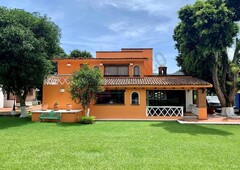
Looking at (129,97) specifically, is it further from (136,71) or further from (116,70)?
(116,70)

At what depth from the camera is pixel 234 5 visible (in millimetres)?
22016

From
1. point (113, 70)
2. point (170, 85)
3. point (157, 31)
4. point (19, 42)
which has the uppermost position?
point (157, 31)

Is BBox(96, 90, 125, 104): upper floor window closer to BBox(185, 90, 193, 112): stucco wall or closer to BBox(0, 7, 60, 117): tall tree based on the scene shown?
BBox(0, 7, 60, 117): tall tree

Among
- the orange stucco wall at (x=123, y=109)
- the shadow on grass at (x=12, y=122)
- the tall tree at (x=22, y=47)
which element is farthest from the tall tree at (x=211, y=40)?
the shadow on grass at (x=12, y=122)

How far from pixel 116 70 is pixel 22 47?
32.3 feet

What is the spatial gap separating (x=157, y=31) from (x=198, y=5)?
454 cm

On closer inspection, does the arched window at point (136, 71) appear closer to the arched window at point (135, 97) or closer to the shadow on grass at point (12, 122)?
the arched window at point (135, 97)

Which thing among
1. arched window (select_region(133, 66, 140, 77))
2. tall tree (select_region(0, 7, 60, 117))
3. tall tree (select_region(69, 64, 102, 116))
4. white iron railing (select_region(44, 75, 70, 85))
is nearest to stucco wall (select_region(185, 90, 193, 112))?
arched window (select_region(133, 66, 140, 77))

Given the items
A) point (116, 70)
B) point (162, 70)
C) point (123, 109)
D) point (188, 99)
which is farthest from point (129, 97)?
point (162, 70)

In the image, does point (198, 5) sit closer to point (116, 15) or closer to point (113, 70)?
point (116, 15)

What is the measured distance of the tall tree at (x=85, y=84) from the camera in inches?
689

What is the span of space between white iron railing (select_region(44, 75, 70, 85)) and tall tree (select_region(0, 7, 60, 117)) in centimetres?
91

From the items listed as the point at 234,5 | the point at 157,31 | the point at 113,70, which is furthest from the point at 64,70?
the point at 234,5

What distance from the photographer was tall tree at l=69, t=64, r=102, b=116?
17.5 m
